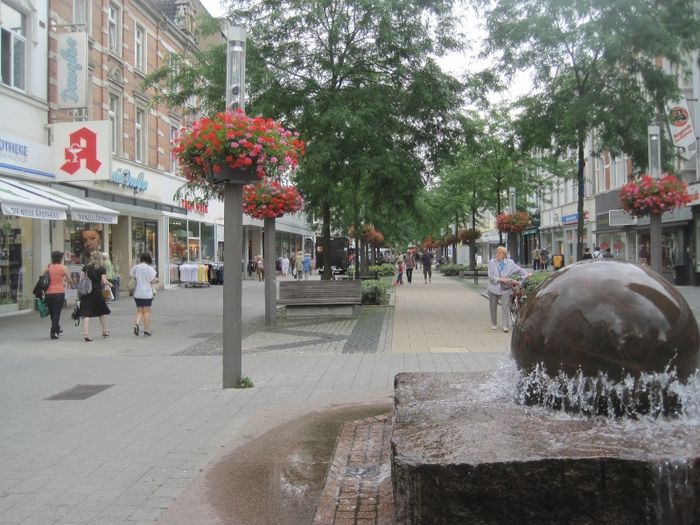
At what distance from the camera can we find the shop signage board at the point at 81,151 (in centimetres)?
1889

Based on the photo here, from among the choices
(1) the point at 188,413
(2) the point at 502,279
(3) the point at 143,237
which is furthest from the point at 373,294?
(1) the point at 188,413

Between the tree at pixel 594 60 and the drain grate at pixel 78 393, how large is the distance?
9529 millimetres

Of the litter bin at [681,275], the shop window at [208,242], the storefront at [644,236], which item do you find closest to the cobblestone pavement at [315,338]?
the storefront at [644,236]

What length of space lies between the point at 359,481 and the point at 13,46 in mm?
18161

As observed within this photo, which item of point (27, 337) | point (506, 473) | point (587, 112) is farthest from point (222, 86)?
point (506, 473)

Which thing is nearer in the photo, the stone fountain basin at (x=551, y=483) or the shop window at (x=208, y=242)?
the stone fountain basin at (x=551, y=483)

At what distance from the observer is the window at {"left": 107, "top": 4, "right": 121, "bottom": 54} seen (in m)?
24.1

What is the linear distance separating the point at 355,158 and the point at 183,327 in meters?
5.54

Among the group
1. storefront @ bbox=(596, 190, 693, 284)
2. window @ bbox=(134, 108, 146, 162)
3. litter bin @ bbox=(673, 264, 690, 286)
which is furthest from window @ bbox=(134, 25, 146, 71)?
litter bin @ bbox=(673, 264, 690, 286)

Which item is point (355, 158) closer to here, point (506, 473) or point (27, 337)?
point (27, 337)

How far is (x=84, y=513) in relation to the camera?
3947 millimetres

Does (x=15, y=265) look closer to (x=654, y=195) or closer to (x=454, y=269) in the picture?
(x=654, y=195)

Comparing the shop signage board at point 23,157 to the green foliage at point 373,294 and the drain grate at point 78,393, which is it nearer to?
the green foliage at point 373,294

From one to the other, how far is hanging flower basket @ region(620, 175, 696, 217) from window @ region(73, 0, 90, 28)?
59.5 ft
